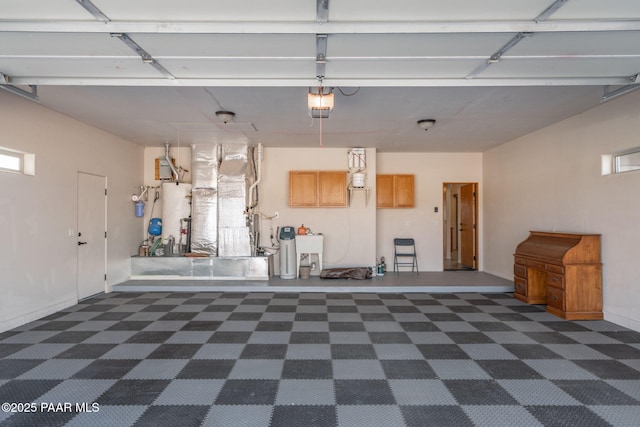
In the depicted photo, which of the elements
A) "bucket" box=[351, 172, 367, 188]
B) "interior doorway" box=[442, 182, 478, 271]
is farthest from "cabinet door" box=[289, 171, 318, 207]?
"interior doorway" box=[442, 182, 478, 271]

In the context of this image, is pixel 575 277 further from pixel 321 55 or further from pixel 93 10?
pixel 93 10

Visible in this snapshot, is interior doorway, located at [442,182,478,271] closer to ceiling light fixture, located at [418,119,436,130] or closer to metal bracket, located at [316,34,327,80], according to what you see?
ceiling light fixture, located at [418,119,436,130]

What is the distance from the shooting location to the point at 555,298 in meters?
4.99

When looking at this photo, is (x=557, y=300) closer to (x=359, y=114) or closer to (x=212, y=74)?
(x=359, y=114)

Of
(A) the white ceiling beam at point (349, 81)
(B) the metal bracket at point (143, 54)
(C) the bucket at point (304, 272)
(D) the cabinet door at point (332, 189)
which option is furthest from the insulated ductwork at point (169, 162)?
(B) the metal bracket at point (143, 54)

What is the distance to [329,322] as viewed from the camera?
4703 mm

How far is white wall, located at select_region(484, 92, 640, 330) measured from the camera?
4375 millimetres

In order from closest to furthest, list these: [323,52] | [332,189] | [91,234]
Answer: [323,52]
[91,234]
[332,189]

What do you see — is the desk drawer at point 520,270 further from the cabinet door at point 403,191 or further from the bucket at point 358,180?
the bucket at point 358,180

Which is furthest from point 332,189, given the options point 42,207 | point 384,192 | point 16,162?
point 16,162

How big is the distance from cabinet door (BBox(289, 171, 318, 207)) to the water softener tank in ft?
2.34

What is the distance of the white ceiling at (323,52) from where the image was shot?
228cm

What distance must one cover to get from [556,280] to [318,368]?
385 cm

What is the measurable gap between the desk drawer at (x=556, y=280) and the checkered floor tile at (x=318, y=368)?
0.47m
